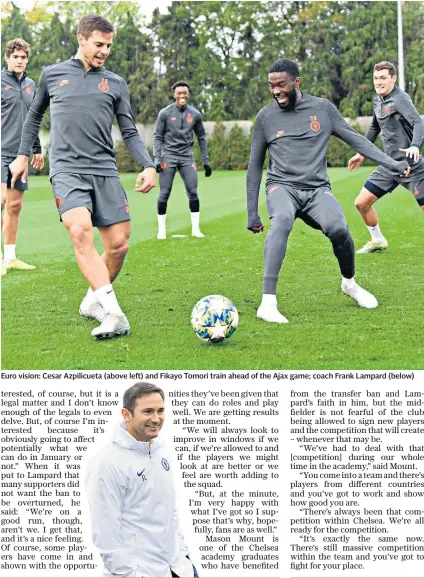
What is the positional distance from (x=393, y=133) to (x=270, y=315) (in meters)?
3.95

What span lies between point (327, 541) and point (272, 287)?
110 inches

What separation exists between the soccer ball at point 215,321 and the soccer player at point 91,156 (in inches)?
27.0

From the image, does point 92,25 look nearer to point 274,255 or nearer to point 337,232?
point 274,255

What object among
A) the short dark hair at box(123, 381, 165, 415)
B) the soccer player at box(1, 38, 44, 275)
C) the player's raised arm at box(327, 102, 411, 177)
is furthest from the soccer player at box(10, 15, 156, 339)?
the soccer player at box(1, 38, 44, 275)

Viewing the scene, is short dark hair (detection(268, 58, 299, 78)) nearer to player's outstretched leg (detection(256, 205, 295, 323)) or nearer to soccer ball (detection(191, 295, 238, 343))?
player's outstretched leg (detection(256, 205, 295, 323))

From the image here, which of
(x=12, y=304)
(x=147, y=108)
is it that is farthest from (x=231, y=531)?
(x=147, y=108)

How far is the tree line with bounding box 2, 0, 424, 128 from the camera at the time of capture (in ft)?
178

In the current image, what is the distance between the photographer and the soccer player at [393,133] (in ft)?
33.3

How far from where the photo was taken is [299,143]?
7891 mm

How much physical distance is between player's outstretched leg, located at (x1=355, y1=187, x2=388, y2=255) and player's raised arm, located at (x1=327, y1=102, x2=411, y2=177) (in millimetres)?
2710

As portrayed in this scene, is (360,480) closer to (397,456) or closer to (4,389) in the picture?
(397,456)

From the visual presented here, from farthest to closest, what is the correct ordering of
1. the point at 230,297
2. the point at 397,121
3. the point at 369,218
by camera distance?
the point at 369,218 → the point at 397,121 → the point at 230,297

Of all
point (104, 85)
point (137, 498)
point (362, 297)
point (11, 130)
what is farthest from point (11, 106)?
point (137, 498)

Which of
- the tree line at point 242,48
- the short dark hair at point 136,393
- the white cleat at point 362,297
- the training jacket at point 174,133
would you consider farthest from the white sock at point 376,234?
the tree line at point 242,48
